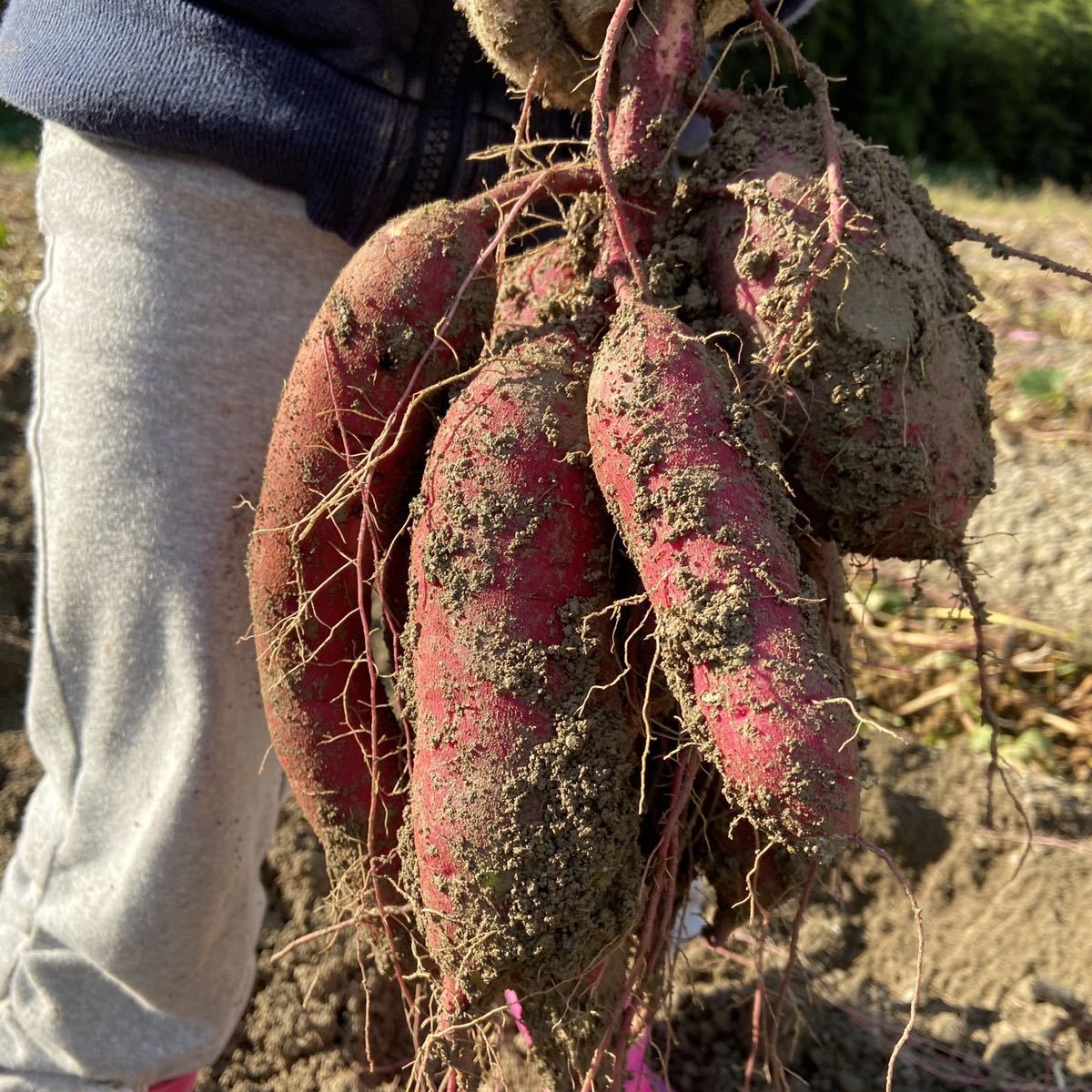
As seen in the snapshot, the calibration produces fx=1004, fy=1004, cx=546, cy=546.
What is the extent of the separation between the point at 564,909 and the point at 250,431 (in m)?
0.66

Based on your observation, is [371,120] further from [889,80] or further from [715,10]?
[889,80]

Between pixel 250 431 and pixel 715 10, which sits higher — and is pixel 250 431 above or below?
below

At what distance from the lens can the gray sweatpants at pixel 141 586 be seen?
1125 millimetres

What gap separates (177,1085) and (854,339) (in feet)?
4.13

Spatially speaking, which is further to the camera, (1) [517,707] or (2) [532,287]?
(2) [532,287]

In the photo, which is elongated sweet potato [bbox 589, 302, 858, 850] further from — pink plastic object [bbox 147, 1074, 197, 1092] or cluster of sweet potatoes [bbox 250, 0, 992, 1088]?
pink plastic object [bbox 147, 1074, 197, 1092]

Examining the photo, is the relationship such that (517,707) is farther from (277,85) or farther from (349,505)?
(277,85)

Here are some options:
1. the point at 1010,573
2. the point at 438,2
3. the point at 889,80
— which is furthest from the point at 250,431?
the point at 889,80

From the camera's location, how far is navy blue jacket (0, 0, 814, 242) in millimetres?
1045

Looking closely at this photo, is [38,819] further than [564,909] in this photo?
Yes

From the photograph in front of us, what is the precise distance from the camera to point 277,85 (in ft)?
3.51

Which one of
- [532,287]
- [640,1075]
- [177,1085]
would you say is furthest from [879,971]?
[532,287]

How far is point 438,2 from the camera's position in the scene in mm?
1135

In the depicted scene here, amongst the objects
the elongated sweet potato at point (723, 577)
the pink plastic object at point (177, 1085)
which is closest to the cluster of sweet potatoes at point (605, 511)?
the elongated sweet potato at point (723, 577)
